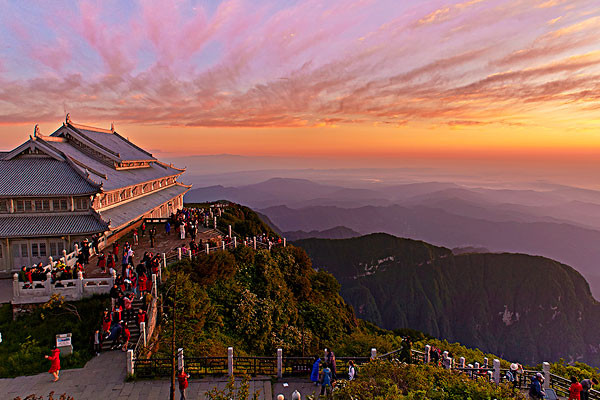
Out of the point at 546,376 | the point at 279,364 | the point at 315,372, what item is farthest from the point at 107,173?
the point at 546,376

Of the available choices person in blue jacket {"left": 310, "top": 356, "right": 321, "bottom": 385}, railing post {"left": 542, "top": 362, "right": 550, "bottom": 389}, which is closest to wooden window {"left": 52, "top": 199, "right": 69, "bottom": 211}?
person in blue jacket {"left": 310, "top": 356, "right": 321, "bottom": 385}

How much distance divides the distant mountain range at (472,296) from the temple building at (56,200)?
311 ft

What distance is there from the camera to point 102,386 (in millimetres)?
14445

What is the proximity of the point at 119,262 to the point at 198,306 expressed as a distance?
7361 millimetres

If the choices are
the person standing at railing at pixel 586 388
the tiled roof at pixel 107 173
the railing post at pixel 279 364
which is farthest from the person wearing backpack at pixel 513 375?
the tiled roof at pixel 107 173

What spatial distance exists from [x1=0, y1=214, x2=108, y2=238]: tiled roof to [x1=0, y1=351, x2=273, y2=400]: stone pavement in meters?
13.3

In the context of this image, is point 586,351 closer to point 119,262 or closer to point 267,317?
point 267,317

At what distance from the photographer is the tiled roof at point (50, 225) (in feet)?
83.0

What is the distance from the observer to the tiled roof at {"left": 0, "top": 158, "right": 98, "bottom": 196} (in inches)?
1046

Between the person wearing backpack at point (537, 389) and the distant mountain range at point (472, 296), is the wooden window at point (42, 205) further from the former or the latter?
the distant mountain range at point (472, 296)

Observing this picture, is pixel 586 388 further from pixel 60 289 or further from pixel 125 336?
pixel 60 289

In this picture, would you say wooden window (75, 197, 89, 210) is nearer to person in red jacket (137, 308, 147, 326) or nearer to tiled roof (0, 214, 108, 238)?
tiled roof (0, 214, 108, 238)

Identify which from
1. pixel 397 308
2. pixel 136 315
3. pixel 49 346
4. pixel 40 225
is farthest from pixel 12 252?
pixel 397 308

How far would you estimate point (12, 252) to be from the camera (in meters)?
25.7
